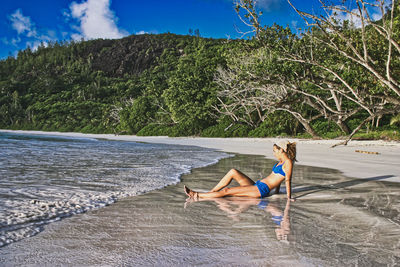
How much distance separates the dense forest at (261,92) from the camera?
41.3ft

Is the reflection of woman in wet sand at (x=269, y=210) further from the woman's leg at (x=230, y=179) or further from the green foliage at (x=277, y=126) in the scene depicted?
the green foliage at (x=277, y=126)

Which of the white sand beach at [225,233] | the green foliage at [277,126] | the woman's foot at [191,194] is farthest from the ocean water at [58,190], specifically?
the green foliage at [277,126]

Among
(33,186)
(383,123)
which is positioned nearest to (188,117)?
(383,123)

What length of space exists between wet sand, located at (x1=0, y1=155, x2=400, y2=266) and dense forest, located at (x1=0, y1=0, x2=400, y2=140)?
710 cm

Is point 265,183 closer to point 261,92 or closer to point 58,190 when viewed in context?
point 58,190

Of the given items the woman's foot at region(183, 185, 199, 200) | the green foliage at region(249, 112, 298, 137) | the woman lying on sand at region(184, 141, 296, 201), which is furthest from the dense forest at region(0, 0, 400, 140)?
the woman's foot at region(183, 185, 199, 200)

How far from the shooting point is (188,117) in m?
28.0

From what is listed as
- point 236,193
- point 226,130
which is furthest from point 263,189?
point 226,130

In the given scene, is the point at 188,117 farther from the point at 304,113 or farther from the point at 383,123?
the point at 383,123

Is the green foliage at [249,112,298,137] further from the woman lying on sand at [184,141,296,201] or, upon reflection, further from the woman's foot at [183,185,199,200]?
the woman's foot at [183,185,199,200]

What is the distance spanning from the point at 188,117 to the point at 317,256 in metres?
25.8

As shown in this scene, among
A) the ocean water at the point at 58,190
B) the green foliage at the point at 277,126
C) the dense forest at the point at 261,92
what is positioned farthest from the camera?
the green foliage at the point at 277,126

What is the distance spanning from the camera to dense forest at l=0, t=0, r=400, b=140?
12.6 m

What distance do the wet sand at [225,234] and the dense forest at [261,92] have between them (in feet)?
23.3
